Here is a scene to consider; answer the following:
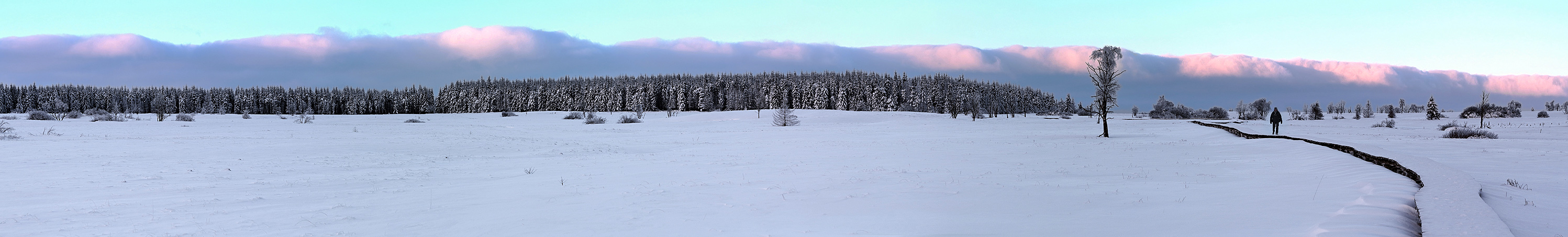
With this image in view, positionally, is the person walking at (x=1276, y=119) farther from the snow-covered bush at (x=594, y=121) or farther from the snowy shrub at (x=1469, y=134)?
the snow-covered bush at (x=594, y=121)

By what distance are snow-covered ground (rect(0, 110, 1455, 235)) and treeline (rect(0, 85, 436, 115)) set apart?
415 feet

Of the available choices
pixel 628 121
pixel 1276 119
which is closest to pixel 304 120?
pixel 628 121

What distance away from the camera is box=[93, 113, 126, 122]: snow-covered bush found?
35000mm

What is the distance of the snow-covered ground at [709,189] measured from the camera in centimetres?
676

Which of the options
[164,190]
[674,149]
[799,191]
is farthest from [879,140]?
[164,190]

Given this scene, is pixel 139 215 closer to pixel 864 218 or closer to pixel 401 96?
pixel 864 218

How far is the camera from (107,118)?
35.9 metres

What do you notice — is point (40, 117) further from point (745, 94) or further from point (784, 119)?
point (745, 94)

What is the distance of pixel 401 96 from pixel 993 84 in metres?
123

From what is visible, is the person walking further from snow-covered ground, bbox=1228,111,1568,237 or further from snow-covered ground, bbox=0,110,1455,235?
snow-covered ground, bbox=0,110,1455,235

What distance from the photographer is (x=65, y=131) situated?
23297mm

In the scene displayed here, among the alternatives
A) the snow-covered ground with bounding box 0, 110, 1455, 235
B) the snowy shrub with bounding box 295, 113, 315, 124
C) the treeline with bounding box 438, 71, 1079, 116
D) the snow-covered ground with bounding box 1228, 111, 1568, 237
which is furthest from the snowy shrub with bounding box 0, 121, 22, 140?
the treeline with bounding box 438, 71, 1079, 116

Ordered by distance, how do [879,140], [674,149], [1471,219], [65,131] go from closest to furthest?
[1471,219]
[674,149]
[65,131]
[879,140]

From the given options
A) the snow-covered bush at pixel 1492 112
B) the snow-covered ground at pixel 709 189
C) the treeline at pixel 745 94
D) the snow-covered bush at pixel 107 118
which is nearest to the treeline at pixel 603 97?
the treeline at pixel 745 94
